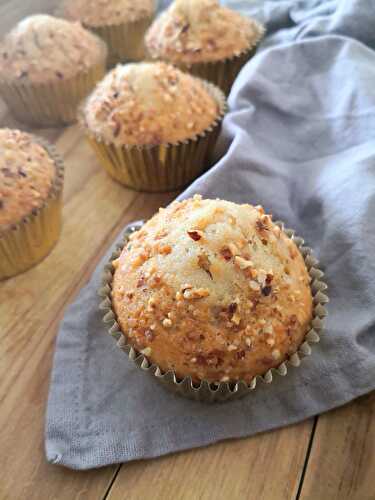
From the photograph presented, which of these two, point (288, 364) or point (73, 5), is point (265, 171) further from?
point (73, 5)

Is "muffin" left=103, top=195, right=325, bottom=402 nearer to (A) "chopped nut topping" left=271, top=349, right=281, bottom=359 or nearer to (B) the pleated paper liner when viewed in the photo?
(A) "chopped nut topping" left=271, top=349, right=281, bottom=359

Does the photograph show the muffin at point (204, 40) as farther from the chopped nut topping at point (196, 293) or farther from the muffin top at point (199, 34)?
the chopped nut topping at point (196, 293)

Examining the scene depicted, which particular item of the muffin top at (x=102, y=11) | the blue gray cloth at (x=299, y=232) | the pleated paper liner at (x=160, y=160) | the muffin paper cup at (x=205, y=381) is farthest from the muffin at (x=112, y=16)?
the muffin paper cup at (x=205, y=381)

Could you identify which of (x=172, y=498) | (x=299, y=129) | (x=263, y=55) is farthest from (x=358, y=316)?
(x=263, y=55)

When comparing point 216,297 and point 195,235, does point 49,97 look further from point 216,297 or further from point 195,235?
point 216,297

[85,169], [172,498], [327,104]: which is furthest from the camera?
[85,169]

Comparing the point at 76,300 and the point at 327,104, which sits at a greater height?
the point at 327,104

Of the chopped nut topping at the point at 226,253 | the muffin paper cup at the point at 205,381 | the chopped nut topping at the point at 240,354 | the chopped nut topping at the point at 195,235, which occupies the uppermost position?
the chopped nut topping at the point at 195,235

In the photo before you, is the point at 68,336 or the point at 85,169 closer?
the point at 68,336

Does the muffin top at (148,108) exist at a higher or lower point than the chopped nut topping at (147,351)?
higher
